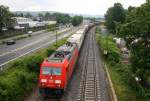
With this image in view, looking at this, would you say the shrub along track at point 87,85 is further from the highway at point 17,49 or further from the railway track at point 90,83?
the highway at point 17,49

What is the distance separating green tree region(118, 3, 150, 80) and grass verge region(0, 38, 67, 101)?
12155mm

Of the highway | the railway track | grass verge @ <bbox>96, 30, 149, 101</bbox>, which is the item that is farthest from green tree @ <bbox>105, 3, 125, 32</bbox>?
the railway track

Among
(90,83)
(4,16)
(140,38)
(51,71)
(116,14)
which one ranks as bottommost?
(90,83)

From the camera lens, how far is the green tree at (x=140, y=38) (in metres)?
32.5

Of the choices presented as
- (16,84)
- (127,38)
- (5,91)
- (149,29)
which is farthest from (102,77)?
(5,91)

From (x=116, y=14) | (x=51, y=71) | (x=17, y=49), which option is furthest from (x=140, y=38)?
(x=116, y=14)

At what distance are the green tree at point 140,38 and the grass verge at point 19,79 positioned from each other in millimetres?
12155

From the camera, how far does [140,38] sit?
34.6m

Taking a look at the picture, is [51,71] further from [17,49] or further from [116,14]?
[116,14]

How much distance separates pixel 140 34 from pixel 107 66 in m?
17.0

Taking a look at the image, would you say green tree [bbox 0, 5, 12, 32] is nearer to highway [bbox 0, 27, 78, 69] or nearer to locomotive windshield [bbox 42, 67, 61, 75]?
highway [bbox 0, 27, 78, 69]

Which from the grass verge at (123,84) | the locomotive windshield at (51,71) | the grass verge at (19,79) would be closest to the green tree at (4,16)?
the grass verge at (123,84)

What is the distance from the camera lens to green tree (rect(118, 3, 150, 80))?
32531mm

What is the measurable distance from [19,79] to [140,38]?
48.7ft
